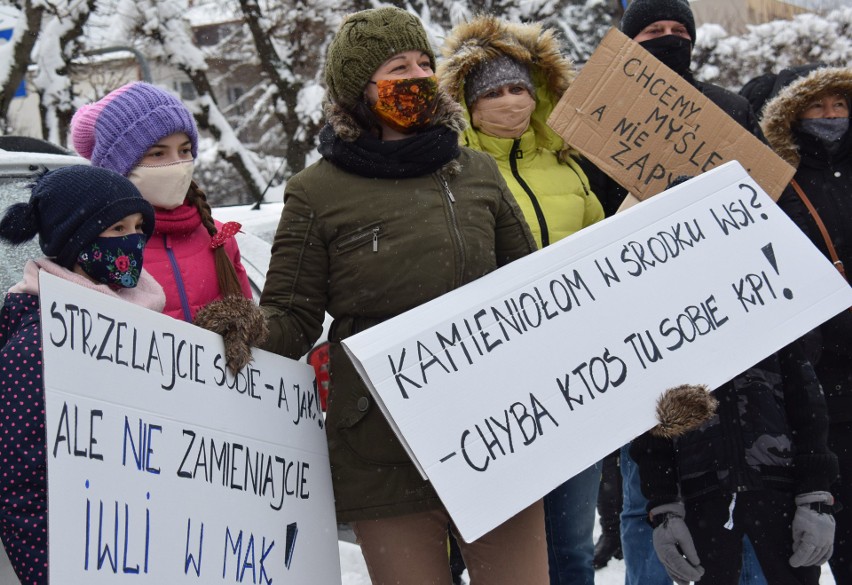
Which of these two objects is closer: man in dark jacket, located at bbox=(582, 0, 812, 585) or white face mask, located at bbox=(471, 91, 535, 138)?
white face mask, located at bbox=(471, 91, 535, 138)

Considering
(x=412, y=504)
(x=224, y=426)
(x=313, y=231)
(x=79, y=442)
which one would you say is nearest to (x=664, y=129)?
(x=313, y=231)

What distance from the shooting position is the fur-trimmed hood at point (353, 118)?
9.82ft

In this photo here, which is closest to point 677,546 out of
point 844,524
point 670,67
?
point 844,524

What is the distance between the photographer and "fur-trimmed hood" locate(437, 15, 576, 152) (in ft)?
12.3

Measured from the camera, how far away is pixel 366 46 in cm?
300

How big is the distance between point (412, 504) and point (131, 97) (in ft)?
4.67

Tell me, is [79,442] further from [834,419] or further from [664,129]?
[834,419]

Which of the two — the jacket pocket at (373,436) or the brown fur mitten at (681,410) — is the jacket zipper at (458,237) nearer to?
the jacket pocket at (373,436)

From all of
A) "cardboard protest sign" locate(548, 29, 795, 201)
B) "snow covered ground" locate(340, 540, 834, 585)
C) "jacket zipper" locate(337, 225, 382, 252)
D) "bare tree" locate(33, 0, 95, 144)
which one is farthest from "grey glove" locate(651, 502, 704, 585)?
"bare tree" locate(33, 0, 95, 144)

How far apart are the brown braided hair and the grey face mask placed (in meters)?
2.31

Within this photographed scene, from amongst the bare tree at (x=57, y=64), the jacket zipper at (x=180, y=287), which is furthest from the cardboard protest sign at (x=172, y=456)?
the bare tree at (x=57, y=64)

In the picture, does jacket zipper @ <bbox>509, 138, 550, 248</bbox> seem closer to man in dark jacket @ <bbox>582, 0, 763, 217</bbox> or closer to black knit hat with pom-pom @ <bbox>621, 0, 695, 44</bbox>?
man in dark jacket @ <bbox>582, 0, 763, 217</bbox>

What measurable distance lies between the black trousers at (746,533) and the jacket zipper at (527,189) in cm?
101

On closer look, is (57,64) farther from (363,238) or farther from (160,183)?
(363,238)
